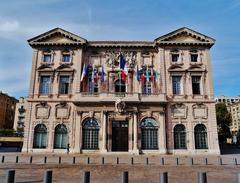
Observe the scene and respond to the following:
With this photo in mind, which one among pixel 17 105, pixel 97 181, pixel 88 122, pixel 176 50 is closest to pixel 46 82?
pixel 88 122

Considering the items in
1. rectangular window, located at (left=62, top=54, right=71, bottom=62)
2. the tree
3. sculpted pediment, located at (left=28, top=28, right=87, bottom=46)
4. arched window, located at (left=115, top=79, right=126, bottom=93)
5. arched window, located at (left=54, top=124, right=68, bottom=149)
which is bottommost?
arched window, located at (left=54, top=124, right=68, bottom=149)

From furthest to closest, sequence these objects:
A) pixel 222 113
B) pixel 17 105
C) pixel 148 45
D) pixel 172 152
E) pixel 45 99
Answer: pixel 17 105 < pixel 222 113 < pixel 148 45 < pixel 45 99 < pixel 172 152

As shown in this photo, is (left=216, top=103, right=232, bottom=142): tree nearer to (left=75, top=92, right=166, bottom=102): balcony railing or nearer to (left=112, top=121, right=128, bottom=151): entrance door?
(left=75, top=92, right=166, bottom=102): balcony railing

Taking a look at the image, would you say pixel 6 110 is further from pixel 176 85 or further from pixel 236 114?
pixel 236 114

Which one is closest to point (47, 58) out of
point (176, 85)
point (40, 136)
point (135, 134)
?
point (40, 136)

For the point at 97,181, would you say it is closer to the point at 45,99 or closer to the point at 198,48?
the point at 45,99

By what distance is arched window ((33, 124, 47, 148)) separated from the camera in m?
25.9

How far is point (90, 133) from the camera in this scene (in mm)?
25781

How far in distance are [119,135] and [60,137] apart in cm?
728

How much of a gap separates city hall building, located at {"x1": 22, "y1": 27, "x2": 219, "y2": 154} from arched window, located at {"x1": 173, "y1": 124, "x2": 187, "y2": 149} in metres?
0.12

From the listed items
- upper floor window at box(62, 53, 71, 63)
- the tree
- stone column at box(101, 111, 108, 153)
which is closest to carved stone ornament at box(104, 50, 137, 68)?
upper floor window at box(62, 53, 71, 63)

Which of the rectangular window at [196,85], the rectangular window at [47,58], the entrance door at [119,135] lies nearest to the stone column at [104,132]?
the entrance door at [119,135]

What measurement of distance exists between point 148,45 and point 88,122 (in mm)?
Result: 13166

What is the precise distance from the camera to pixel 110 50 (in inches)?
1150
